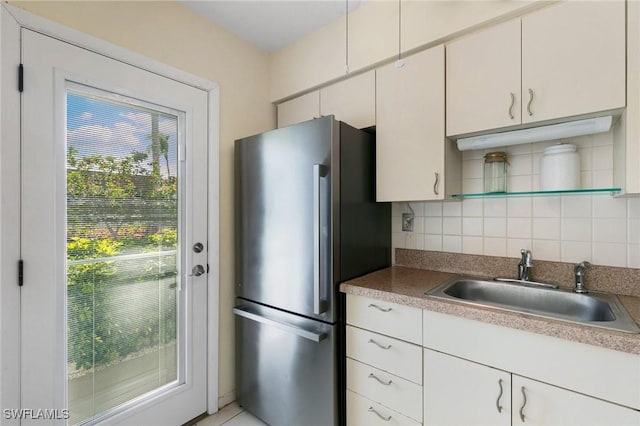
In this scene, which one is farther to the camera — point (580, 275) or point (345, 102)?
point (345, 102)

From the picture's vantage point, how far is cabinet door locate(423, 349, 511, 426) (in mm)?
1103

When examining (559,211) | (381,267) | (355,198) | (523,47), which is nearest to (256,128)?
(355,198)

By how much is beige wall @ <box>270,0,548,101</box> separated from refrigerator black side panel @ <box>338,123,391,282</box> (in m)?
0.52

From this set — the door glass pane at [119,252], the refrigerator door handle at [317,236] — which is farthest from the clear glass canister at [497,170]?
the door glass pane at [119,252]

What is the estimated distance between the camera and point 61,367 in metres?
1.36

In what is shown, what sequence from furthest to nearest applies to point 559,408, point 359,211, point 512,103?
point 359,211, point 512,103, point 559,408

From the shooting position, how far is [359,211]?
1.67 m

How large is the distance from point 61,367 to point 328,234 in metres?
1.36

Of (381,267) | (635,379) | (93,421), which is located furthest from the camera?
(381,267)

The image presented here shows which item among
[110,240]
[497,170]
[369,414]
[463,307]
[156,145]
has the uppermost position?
[156,145]

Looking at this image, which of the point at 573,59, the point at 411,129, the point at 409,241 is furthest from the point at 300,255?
the point at 573,59

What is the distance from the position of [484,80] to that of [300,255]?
1.23 m

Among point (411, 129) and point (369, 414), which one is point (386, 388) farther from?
point (411, 129)

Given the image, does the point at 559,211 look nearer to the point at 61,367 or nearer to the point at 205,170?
the point at 205,170
